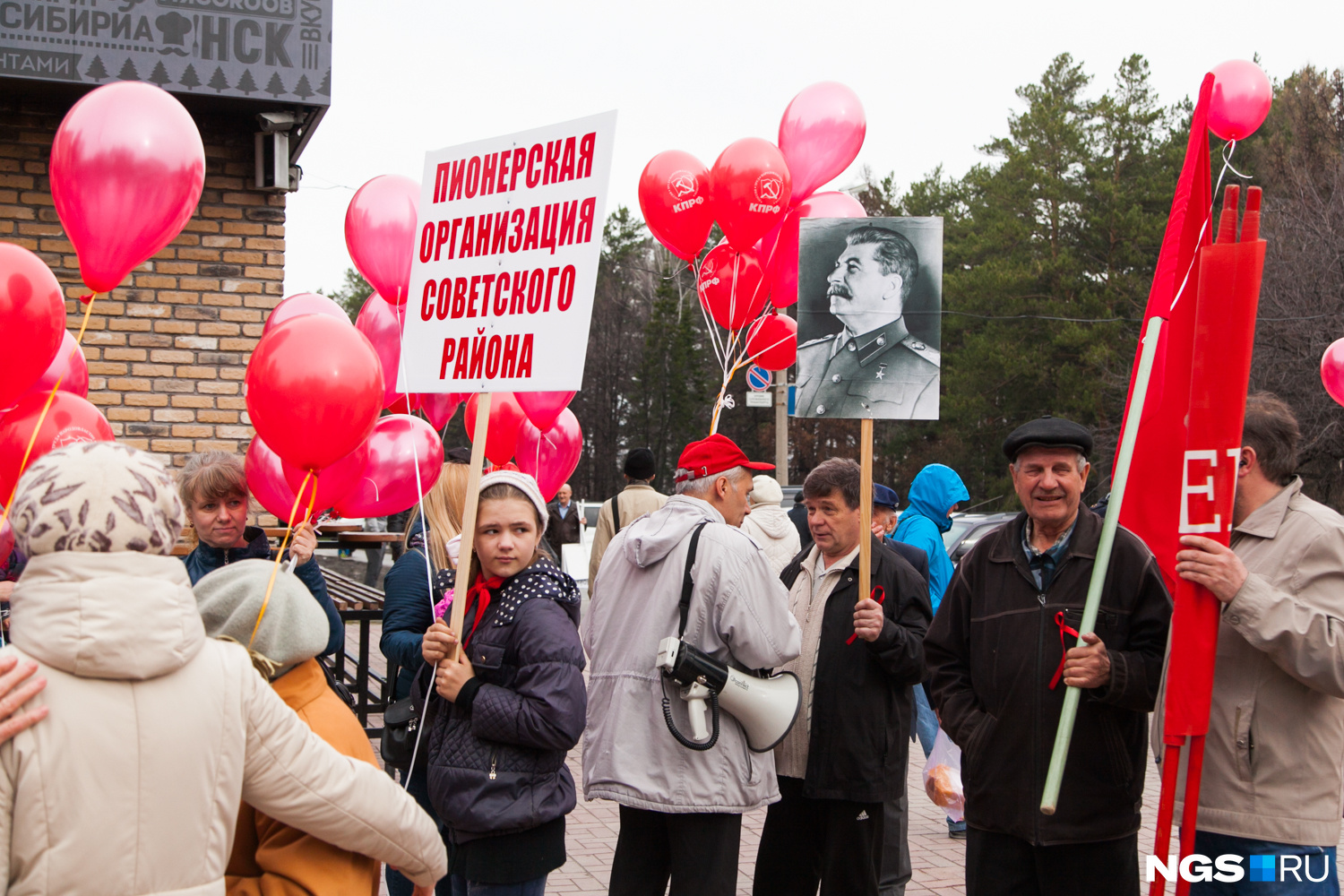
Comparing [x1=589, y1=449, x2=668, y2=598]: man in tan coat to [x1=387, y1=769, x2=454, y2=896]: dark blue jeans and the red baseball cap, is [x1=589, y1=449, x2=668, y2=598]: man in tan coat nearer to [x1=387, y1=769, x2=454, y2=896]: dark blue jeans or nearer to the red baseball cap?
the red baseball cap

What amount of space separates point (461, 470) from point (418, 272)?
4.23ft

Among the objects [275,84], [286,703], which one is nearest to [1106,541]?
[286,703]

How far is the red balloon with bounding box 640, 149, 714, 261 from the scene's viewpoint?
721 centimetres

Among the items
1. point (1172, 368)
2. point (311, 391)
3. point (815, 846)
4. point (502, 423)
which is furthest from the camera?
point (502, 423)

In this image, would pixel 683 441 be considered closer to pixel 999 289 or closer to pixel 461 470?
pixel 999 289

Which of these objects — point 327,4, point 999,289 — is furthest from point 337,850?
point 999,289

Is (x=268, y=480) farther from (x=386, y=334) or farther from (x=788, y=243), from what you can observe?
(x=788, y=243)

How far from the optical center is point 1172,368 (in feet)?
10.5

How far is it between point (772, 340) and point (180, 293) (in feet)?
12.8

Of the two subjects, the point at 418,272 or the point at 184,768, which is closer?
the point at 184,768

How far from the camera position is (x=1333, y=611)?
9.64 ft

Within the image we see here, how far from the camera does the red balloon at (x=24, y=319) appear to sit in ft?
10.6

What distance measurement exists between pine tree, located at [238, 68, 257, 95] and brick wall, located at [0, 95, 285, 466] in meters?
0.36

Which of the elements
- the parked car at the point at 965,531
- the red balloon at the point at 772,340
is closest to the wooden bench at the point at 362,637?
the red balloon at the point at 772,340
